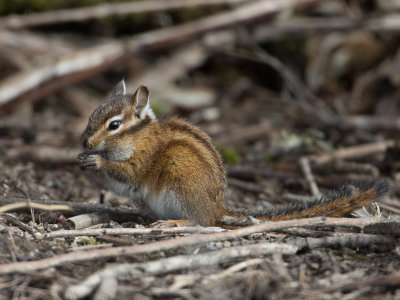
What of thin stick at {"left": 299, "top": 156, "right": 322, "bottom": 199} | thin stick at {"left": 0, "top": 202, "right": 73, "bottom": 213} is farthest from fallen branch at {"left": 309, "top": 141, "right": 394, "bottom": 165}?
thin stick at {"left": 0, "top": 202, "right": 73, "bottom": 213}

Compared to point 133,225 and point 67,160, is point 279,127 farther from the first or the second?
point 133,225

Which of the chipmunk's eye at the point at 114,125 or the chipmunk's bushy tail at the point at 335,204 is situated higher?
the chipmunk's eye at the point at 114,125

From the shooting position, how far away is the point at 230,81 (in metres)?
9.39

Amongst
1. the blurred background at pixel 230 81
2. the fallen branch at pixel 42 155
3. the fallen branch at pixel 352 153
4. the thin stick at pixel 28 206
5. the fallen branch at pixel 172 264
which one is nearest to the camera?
the fallen branch at pixel 172 264

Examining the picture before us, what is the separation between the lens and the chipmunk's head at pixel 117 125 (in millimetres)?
4301

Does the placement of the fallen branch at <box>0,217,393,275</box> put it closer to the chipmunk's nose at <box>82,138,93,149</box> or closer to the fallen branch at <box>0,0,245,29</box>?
the chipmunk's nose at <box>82,138,93,149</box>

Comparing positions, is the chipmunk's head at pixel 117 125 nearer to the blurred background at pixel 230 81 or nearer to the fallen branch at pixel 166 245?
the blurred background at pixel 230 81

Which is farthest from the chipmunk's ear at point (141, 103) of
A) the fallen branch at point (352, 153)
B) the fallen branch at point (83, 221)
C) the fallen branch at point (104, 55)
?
the fallen branch at point (104, 55)

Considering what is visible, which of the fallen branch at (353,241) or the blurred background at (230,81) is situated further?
the blurred background at (230,81)

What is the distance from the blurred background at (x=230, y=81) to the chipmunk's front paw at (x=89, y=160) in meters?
1.15

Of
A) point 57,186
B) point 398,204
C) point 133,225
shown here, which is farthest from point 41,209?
point 398,204

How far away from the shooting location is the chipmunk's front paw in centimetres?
429

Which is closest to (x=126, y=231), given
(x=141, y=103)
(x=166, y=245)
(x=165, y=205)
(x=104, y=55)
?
(x=166, y=245)

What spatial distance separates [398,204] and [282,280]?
2.37 m
